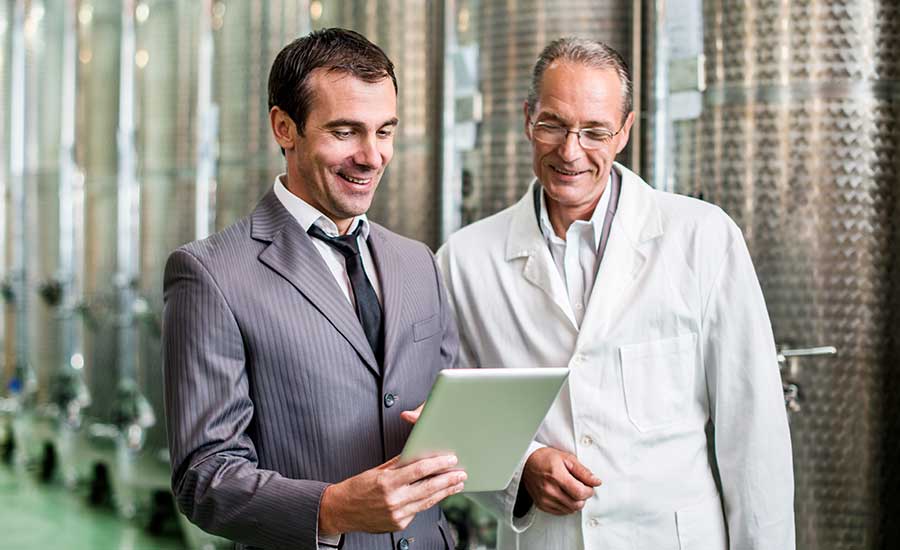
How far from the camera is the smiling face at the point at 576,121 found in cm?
218

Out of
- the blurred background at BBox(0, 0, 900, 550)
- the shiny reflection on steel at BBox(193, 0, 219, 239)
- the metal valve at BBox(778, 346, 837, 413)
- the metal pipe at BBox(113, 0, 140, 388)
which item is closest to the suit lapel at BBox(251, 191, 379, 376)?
the metal valve at BBox(778, 346, 837, 413)

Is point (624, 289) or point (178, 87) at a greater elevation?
point (178, 87)

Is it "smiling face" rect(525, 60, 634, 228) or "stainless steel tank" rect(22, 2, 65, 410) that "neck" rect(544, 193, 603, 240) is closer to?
"smiling face" rect(525, 60, 634, 228)

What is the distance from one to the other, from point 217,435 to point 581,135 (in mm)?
1023

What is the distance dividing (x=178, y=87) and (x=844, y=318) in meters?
4.04

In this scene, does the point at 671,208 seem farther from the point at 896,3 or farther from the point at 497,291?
the point at 896,3

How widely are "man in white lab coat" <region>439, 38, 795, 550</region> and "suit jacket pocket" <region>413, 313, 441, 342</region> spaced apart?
29 centimetres

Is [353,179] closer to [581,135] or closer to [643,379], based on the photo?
[581,135]

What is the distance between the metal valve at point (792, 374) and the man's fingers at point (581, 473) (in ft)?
3.18

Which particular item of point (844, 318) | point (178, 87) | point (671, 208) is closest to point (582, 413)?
point (671, 208)

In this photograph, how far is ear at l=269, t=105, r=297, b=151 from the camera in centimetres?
190

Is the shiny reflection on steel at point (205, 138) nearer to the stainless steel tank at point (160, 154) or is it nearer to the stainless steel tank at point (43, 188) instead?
the stainless steel tank at point (160, 154)

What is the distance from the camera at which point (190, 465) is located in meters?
1.76

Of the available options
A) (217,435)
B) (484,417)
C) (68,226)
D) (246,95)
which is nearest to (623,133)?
(484,417)
